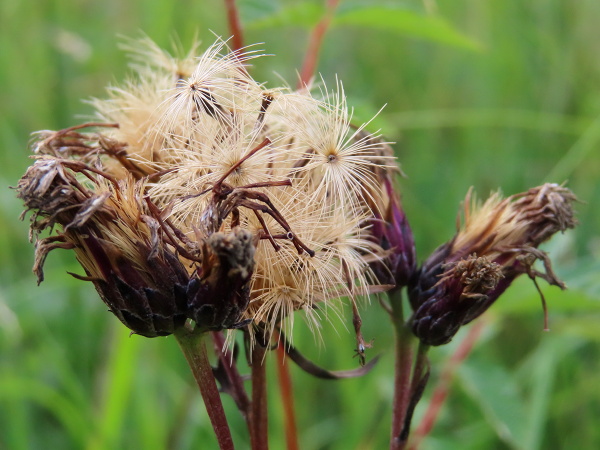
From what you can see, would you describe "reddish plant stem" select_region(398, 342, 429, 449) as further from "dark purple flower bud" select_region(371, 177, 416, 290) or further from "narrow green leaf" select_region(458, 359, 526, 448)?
"narrow green leaf" select_region(458, 359, 526, 448)

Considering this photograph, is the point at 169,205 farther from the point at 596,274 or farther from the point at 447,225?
the point at 447,225

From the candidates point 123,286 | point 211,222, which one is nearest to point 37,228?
point 123,286

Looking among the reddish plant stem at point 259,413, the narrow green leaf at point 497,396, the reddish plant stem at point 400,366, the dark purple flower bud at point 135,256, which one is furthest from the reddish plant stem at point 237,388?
the narrow green leaf at point 497,396

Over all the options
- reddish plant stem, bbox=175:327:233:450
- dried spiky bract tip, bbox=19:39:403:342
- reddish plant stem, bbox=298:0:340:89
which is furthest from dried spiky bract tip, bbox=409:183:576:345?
reddish plant stem, bbox=298:0:340:89

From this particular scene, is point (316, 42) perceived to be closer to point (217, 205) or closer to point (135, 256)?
point (217, 205)

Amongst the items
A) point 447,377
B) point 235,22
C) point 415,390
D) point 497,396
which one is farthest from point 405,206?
point 415,390
